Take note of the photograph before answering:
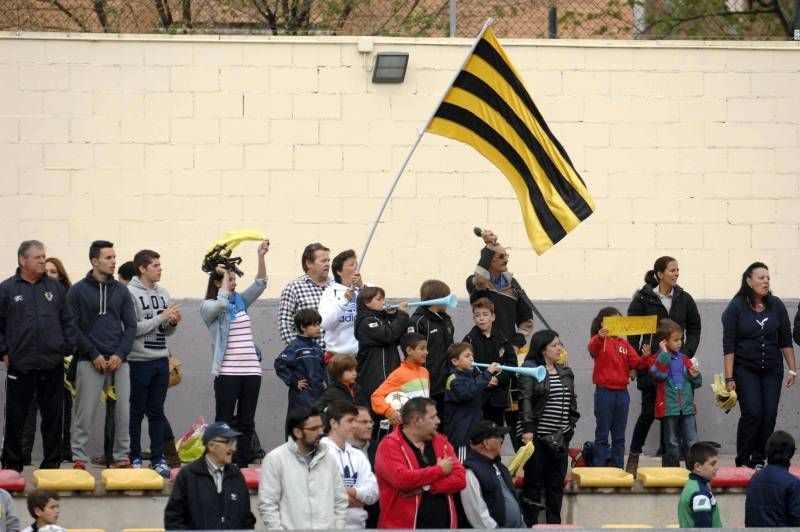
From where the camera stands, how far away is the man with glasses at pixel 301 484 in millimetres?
10211

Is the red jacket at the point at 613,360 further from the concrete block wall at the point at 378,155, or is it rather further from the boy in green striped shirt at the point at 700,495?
the boy in green striped shirt at the point at 700,495

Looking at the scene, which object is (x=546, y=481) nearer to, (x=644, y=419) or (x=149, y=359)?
(x=644, y=419)

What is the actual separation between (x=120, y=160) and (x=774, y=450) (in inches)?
264

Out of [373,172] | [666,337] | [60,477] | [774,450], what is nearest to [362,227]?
[373,172]

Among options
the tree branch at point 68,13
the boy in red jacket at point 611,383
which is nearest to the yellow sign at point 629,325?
the boy in red jacket at point 611,383

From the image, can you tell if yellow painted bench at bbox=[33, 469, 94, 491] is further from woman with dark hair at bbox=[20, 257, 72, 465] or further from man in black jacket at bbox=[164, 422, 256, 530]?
man in black jacket at bbox=[164, 422, 256, 530]

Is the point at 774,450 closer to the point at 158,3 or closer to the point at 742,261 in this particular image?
the point at 742,261

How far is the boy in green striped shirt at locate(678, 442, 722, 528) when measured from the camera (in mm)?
10922

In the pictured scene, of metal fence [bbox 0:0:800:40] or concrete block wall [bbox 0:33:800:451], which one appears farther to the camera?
metal fence [bbox 0:0:800:40]

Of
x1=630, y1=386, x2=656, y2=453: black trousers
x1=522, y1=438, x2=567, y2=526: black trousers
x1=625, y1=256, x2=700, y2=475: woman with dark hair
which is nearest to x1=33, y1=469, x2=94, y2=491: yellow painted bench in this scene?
x1=522, y1=438, x2=567, y2=526: black trousers

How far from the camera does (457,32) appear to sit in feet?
51.5

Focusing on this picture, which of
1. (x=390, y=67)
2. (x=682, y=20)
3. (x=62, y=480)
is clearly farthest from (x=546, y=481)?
(x=682, y=20)

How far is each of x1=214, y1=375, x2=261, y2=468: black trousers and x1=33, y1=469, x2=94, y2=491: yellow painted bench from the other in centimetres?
120

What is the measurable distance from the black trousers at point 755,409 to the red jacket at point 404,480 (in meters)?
3.79
